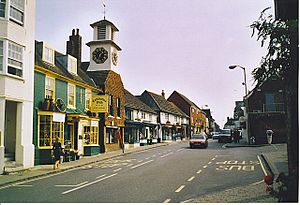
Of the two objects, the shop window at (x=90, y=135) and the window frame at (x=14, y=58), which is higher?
the window frame at (x=14, y=58)

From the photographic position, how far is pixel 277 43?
7.52m

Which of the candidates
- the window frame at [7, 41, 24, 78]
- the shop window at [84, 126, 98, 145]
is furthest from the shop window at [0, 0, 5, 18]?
the shop window at [84, 126, 98, 145]

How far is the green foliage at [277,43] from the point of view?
722 cm

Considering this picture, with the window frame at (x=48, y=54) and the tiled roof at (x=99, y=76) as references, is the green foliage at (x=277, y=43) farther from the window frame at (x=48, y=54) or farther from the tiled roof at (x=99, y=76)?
the tiled roof at (x=99, y=76)

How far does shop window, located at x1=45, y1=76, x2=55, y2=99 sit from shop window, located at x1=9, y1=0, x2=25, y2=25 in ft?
15.2

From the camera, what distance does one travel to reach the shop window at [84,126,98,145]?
26562mm

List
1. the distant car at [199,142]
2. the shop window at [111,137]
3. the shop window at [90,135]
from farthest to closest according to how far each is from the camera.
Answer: the distant car at [199,142] < the shop window at [111,137] < the shop window at [90,135]

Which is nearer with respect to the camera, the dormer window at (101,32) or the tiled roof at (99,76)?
the tiled roof at (99,76)

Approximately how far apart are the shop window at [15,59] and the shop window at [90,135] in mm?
9696

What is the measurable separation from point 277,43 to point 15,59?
13.6 m

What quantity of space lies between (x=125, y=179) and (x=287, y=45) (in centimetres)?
848

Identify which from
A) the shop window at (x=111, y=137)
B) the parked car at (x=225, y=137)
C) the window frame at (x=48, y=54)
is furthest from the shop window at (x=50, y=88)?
the parked car at (x=225, y=137)

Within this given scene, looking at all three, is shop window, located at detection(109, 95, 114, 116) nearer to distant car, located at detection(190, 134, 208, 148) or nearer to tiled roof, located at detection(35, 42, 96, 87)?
tiled roof, located at detection(35, 42, 96, 87)

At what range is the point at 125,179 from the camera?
1364cm
